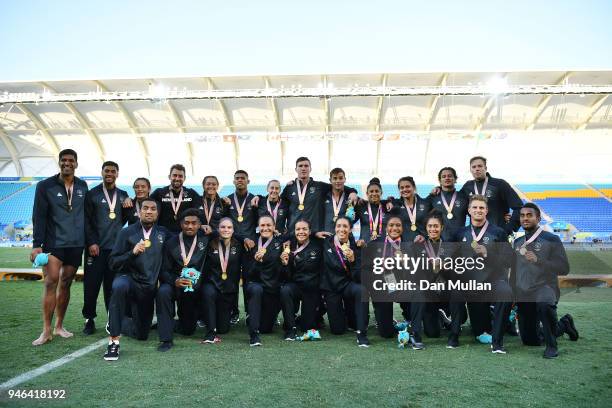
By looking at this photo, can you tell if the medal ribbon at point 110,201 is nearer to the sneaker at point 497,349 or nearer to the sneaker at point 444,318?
the sneaker at point 444,318

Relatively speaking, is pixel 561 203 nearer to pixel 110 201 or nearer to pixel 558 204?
pixel 558 204

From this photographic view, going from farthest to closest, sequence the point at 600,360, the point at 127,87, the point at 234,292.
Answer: the point at 127,87 → the point at 234,292 → the point at 600,360

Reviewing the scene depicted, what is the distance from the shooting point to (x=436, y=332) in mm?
4719

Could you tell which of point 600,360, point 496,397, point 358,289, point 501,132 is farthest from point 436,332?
point 501,132

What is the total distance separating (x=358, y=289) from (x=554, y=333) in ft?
5.98

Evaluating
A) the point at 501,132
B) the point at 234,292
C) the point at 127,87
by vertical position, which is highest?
the point at 127,87

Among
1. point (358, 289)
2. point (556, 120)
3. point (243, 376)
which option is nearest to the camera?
point (243, 376)

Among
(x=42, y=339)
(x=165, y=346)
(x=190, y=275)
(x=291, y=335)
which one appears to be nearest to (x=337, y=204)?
(x=291, y=335)

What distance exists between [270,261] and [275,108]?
757 inches

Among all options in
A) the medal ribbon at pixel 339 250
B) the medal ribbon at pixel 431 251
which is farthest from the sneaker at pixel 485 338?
the medal ribbon at pixel 339 250

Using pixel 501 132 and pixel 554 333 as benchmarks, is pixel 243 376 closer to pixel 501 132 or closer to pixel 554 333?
pixel 554 333

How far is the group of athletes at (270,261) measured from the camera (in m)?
4.27

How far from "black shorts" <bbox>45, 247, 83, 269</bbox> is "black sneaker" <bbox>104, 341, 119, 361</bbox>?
1.22 meters

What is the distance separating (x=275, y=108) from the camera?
2331 cm
